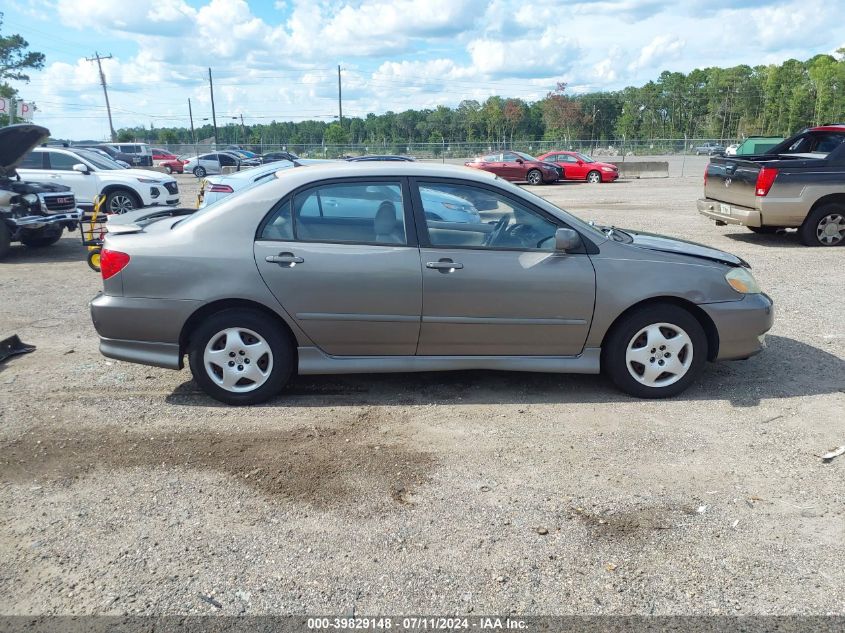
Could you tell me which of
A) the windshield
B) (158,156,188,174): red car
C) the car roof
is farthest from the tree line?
the car roof

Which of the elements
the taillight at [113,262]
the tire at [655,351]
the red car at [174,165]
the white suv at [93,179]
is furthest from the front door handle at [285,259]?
the red car at [174,165]

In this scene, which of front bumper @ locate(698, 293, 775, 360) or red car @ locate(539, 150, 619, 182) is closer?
front bumper @ locate(698, 293, 775, 360)

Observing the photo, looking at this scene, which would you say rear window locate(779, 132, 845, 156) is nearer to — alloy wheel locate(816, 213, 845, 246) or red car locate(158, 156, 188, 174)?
alloy wheel locate(816, 213, 845, 246)

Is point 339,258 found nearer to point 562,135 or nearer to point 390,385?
point 390,385

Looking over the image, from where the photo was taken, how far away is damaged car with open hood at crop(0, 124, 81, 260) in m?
10.4

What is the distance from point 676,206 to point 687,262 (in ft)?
46.7

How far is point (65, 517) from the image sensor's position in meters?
3.39

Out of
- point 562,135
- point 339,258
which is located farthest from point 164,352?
point 562,135

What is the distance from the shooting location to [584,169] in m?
→ 29.0

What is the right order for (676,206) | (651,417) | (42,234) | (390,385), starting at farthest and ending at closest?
(676,206), (42,234), (390,385), (651,417)

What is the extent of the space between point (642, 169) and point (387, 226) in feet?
99.9

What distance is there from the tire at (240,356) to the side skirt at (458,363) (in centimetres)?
24

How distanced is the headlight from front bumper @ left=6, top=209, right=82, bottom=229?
10.4m

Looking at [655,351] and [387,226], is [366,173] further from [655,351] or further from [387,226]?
[655,351]
